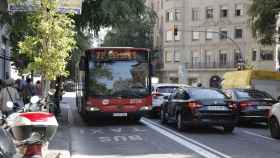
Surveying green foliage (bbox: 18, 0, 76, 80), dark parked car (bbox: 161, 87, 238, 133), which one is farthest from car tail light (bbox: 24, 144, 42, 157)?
dark parked car (bbox: 161, 87, 238, 133)

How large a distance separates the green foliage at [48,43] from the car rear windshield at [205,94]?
16.6ft

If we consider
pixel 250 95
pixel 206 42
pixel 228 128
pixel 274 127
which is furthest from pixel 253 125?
pixel 206 42

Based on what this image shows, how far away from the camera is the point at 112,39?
97.6 metres

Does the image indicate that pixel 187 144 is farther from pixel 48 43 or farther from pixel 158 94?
pixel 158 94

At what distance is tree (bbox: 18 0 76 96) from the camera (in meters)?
15.6

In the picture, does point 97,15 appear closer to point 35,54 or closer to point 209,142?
point 35,54

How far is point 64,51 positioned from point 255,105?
913cm

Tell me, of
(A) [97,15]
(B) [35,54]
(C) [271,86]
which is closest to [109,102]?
(A) [97,15]

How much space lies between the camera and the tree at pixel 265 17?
3120 centimetres

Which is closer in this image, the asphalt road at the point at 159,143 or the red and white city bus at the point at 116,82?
the asphalt road at the point at 159,143

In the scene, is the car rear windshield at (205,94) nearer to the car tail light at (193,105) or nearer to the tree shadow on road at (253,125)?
the car tail light at (193,105)

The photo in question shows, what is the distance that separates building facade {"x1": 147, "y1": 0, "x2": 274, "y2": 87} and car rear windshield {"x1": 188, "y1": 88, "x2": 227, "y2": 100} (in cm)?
5416

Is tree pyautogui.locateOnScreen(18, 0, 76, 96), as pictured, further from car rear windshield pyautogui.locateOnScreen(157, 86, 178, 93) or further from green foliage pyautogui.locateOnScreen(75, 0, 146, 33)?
car rear windshield pyautogui.locateOnScreen(157, 86, 178, 93)

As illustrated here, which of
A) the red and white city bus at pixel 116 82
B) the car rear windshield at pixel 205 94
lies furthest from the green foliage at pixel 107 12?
the car rear windshield at pixel 205 94
